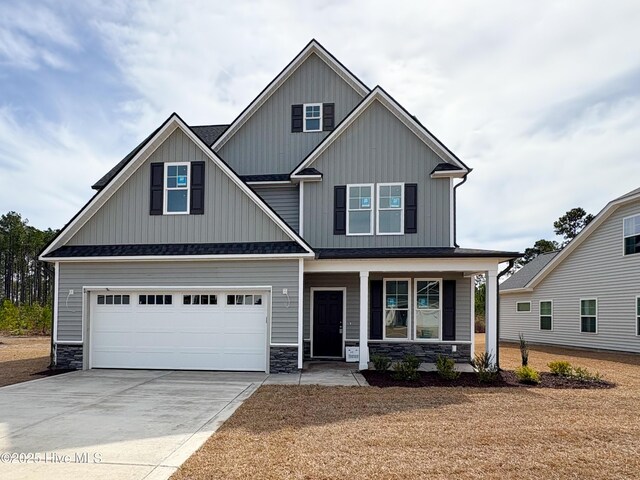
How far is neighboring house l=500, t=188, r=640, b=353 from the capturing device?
1702cm

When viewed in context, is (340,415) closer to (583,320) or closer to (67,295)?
(67,295)

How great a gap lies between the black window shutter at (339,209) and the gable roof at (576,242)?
11.0 metres

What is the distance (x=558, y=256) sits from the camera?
2028 cm

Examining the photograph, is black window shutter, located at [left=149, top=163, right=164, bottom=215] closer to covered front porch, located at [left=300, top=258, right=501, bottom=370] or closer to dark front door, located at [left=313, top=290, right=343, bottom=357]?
covered front porch, located at [left=300, top=258, right=501, bottom=370]

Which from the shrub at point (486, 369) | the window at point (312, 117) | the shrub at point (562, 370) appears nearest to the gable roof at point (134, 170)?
the window at point (312, 117)

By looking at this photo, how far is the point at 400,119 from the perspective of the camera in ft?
44.7

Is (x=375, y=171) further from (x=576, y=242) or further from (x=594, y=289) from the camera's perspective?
(x=594, y=289)

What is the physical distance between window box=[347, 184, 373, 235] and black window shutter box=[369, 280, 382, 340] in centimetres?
169

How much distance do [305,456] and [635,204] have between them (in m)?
17.1

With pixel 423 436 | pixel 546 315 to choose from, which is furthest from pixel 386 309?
pixel 546 315

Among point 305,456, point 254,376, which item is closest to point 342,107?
point 254,376

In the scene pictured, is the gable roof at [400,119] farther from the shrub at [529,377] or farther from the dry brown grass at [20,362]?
the dry brown grass at [20,362]

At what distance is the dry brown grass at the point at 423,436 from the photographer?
15.6 feet

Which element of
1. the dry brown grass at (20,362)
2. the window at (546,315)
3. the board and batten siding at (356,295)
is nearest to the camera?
the dry brown grass at (20,362)
